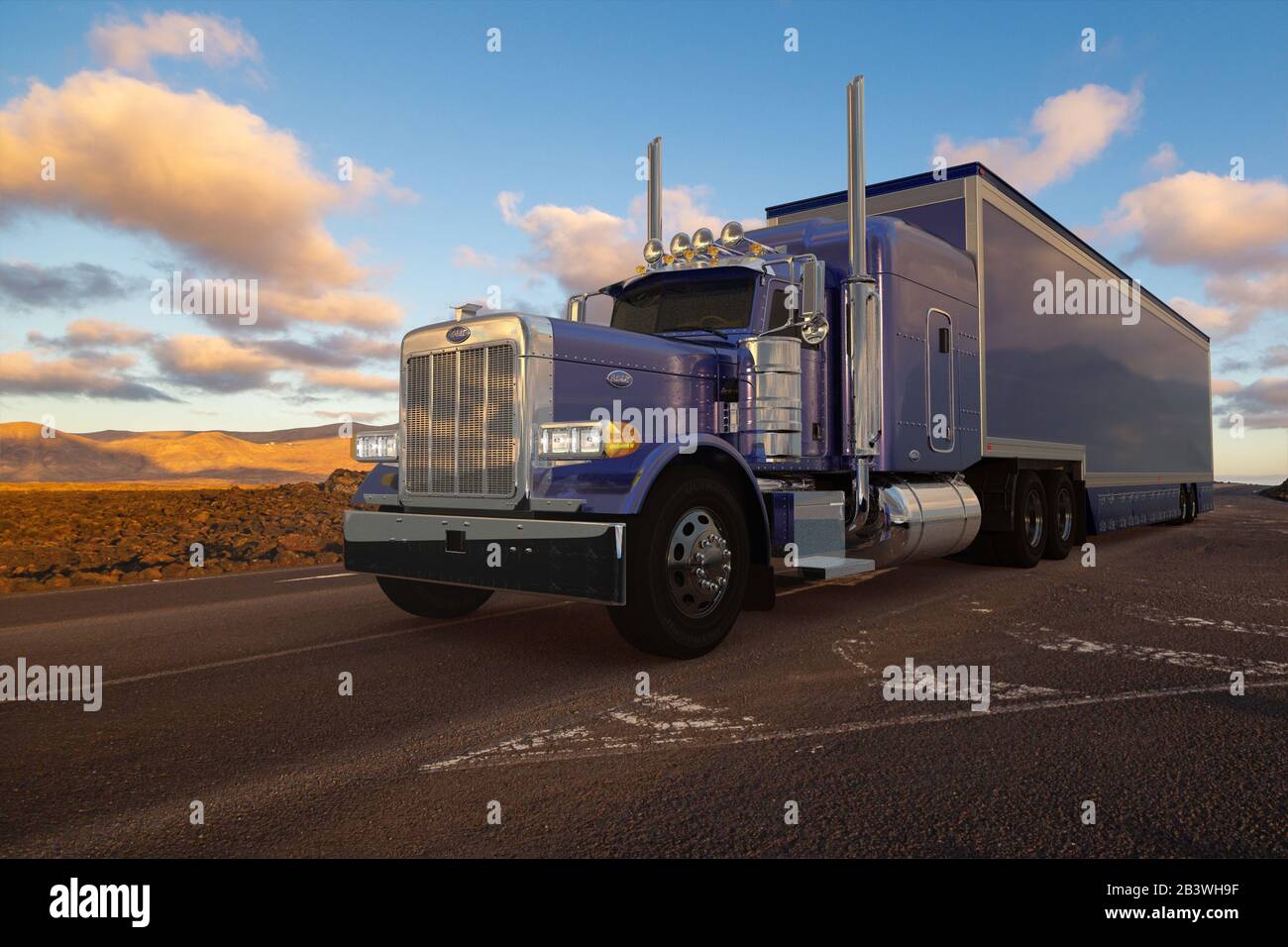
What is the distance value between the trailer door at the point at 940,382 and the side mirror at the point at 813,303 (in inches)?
81.0

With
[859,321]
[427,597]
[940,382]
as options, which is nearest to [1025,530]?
[940,382]

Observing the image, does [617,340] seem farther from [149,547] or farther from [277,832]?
[149,547]

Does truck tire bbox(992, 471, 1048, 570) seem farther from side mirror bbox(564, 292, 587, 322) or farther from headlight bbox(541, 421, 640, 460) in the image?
headlight bbox(541, 421, 640, 460)

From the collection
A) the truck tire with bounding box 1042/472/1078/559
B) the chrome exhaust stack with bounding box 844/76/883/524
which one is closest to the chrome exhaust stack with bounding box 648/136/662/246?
the chrome exhaust stack with bounding box 844/76/883/524

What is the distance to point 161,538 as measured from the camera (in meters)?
13.0

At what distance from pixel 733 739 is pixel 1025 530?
24.6 feet

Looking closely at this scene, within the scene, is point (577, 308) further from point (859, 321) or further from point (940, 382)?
point (940, 382)

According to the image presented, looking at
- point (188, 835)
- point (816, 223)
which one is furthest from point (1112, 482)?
point (188, 835)

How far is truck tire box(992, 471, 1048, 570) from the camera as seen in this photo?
384 inches

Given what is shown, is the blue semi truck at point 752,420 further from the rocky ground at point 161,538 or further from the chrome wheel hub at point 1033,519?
the rocky ground at point 161,538

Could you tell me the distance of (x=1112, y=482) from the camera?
1268 centimetres

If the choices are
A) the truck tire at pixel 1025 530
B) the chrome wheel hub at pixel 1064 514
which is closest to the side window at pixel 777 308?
the truck tire at pixel 1025 530
